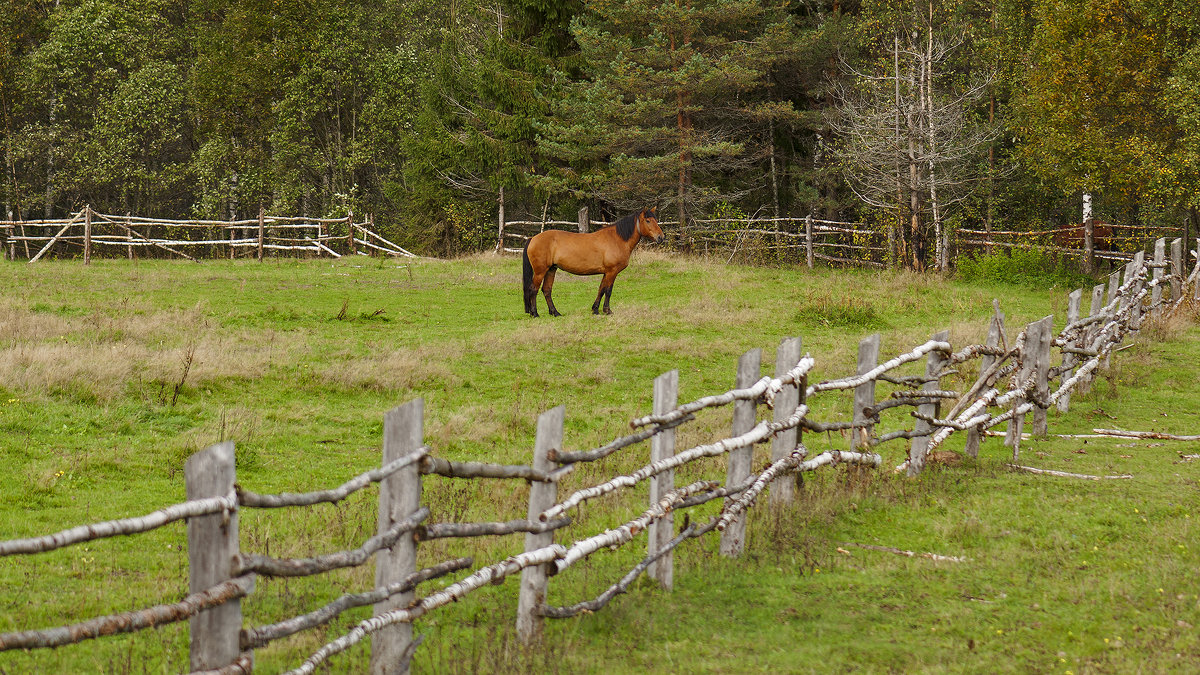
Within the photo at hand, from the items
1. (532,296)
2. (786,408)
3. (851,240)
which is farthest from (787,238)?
(786,408)

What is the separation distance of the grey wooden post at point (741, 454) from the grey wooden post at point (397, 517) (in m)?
2.44

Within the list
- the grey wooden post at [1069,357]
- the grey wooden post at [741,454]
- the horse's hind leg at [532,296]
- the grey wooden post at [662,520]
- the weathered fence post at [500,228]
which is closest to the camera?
the grey wooden post at [662,520]

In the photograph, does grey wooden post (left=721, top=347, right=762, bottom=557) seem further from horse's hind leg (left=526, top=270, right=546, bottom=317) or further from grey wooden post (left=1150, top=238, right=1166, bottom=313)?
grey wooden post (left=1150, top=238, right=1166, bottom=313)

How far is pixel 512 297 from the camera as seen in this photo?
1989 centimetres

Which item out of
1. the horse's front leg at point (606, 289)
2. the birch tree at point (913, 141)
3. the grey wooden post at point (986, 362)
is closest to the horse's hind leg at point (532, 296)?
the horse's front leg at point (606, 289)

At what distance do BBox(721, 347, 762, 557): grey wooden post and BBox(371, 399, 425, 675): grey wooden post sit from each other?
244cm

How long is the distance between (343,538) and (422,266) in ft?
61.8

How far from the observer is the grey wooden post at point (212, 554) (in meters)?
3.06

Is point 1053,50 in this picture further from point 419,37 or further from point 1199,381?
point 419,37

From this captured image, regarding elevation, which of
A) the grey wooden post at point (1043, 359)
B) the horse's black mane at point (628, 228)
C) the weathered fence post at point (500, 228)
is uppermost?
the weathered fence post at point (500, 228)

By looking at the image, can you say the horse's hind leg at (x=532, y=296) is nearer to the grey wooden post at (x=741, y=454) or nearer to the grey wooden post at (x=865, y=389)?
the grey wooden post at (x=865, y=389)

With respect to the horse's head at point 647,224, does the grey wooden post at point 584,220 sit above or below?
above

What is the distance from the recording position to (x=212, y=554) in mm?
3139

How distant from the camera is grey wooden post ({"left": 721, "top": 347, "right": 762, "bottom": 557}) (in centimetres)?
595
